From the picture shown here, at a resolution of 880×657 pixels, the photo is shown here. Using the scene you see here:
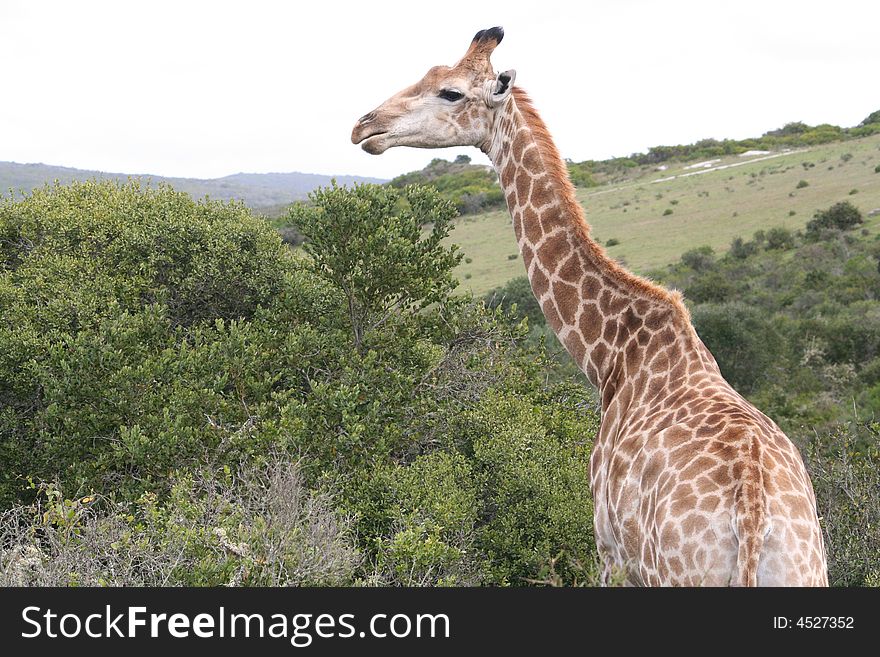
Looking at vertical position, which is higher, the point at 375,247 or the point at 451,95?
the point at 451,95

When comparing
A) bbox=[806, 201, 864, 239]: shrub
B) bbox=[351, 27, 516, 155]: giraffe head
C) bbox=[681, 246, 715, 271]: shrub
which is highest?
bbox=[351, 27, 516, 155]: giraffe head

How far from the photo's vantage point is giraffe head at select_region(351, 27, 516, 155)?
20.5 ft

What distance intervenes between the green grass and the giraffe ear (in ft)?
80.8

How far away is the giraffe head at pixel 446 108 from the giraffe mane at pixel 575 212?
0.29 meters

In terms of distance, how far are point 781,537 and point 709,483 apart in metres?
0.41

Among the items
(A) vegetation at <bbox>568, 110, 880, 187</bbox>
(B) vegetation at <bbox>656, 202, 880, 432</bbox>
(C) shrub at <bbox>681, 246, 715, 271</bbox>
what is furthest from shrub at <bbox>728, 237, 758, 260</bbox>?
(A) vegetation at <bbox>568, 110, 880, 187</bbox>

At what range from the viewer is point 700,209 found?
4719 centimetres

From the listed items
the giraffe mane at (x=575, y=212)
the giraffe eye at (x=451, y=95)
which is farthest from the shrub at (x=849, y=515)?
the giraffe eye at (x=451, y=95)

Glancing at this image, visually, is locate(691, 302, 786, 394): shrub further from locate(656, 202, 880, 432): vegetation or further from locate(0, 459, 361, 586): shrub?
locate(0, 459, 361, 586): shrub

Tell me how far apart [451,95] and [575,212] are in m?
1.31

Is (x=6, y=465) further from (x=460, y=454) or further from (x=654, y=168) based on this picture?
(x=654, y=168)

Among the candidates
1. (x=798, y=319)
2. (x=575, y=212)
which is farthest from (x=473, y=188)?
(x=575, y=212)

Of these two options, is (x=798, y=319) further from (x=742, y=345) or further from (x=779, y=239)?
(x=779, y=239)

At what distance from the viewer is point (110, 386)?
8539mm
